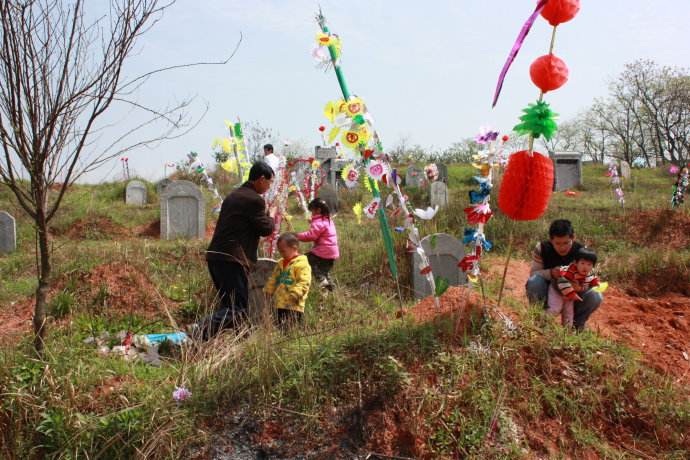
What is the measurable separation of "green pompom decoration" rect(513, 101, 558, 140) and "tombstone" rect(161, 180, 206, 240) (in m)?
8.18

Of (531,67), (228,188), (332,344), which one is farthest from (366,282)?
(228,188)

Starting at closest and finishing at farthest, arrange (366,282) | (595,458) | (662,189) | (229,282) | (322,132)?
(595,458) < (229,282) < (366,282) < (322,132) < (662,189)

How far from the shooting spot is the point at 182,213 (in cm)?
1058

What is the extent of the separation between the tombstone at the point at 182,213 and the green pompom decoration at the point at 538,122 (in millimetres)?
8176

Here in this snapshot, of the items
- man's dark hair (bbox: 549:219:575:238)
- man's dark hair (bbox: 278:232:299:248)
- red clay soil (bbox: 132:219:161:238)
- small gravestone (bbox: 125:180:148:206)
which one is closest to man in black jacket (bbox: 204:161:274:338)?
man's dark hair (bbox: 278:232:299:248)

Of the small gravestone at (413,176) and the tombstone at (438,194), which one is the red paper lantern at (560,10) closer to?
the tombstone at (438,194)

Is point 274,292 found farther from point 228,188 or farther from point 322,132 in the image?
point 228,188

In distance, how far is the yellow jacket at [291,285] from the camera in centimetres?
473

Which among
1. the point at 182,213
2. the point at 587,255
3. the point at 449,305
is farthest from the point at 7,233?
the point at 587,255

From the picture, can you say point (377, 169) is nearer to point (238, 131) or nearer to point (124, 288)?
point (124, 288)

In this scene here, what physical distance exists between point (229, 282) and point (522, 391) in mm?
2514

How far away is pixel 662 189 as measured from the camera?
653 inches

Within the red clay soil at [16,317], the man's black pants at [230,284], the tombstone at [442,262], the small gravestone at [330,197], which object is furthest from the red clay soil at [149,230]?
the man's black pants at [230,284]

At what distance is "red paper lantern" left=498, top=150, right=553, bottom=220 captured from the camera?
324cm
